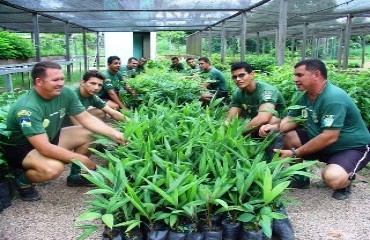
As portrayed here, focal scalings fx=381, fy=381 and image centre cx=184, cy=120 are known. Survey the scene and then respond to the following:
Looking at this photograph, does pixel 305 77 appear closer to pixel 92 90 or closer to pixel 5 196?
pixel 92 90

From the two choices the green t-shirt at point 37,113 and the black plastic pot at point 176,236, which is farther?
→ the green t-shirt at point 37,113

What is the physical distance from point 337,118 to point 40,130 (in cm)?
271

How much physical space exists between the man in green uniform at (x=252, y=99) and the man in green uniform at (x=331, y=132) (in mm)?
367

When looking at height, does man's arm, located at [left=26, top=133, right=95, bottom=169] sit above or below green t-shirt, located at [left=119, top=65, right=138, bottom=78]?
below

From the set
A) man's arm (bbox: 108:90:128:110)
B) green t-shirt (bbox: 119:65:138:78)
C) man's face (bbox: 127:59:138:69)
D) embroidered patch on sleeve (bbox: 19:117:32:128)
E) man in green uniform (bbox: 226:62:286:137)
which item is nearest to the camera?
embroidered patch on sleeve (bbox: 19:117:32:128)

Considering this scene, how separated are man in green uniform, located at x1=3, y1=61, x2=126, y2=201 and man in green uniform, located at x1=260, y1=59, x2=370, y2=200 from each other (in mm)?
1855

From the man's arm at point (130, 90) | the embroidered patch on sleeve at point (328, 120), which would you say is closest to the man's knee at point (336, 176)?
the embroidered patch on sleeve at point (328, 120)

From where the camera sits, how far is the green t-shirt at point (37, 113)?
341cm

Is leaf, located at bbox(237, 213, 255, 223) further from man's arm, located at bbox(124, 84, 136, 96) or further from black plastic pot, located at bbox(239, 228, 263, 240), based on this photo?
man's arm, located at bbox(124, 84, 136, 96)

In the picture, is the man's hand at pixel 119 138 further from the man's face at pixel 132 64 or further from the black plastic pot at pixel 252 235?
the man's face at pixel 132 64

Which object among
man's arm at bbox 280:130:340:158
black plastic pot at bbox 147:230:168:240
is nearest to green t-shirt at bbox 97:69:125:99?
man's arm at bbox 280:130:340:158

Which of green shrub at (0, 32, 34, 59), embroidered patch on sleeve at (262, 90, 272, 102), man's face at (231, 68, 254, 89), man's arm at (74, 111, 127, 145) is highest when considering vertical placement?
green shrub at (0, 32, 34, 59)

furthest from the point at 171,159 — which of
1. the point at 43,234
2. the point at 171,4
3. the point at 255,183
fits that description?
the point at 171,4

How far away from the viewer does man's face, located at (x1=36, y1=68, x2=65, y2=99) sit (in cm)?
355
